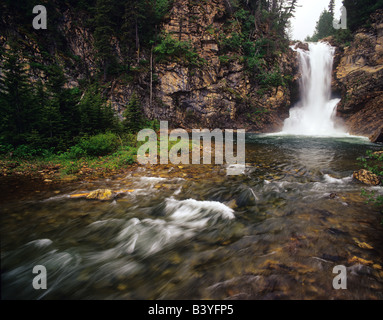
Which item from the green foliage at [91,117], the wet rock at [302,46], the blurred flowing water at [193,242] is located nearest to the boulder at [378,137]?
the blurred flowing water at [193,242]

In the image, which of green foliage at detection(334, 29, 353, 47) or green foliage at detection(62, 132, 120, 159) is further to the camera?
green foliage at detection(334, 29, 353, 47)

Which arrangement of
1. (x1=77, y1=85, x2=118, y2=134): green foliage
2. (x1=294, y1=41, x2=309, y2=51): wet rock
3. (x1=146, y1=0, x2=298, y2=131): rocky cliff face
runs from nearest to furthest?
(x1=77, y1=85, x2=118, y2=134): green foliage
(x1=146, y1=0, x2=298, y2=131): rocky cliff face
(x1=294, y1=41, x2=309, y2=51): wet rock

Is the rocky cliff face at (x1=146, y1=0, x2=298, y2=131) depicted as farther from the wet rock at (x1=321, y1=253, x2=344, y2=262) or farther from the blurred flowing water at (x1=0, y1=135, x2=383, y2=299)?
the wet rock at (x1=321, y1=253, x2=344, y2=262)

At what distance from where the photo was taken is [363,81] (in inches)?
746

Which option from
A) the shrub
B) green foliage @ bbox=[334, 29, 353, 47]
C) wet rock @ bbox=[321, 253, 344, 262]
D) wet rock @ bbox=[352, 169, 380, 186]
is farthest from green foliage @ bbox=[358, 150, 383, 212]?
green foliage @ bbox=[334, 29, 353, 47]

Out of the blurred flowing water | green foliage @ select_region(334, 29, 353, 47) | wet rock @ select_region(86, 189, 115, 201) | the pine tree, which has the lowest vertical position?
the blurred flowing water

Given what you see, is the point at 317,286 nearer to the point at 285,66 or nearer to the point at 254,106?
the point at 254,106

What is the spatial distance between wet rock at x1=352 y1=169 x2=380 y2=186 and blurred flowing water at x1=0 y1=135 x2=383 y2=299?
1.11 ft

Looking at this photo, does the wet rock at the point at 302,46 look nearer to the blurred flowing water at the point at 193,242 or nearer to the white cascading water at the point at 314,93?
the white cascading water at the point at 314,93

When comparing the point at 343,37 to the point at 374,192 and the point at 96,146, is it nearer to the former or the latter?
the point at 374,192

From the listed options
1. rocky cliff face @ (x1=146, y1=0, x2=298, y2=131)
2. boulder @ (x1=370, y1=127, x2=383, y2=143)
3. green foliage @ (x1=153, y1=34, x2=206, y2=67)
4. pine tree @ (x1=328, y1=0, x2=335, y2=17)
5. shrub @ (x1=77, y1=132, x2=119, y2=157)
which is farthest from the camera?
pine tree @ (x1=328, y1=0, x2=335, y2=17)

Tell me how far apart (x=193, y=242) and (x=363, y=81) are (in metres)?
26.6

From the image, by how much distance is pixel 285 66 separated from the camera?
927 inches

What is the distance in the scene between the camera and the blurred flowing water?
2.12m
